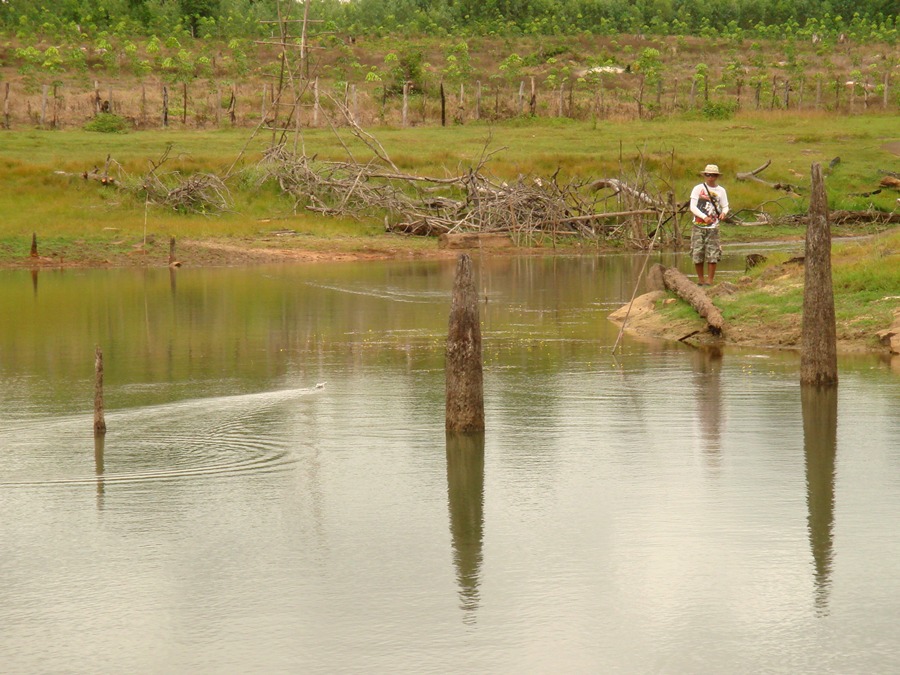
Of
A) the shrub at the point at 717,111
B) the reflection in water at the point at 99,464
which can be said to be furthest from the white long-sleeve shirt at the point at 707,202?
the shrub at the point at 717,111

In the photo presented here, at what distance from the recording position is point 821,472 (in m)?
11.2

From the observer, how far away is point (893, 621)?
25.0 feet

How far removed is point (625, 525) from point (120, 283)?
2054 centimetres

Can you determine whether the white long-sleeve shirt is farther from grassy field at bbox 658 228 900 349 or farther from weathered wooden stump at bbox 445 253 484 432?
weathered wooden stump at bbox 445 253 484 432

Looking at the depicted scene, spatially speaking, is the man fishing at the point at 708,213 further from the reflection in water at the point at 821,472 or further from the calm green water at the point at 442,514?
the reflection in water at the point at 821,472

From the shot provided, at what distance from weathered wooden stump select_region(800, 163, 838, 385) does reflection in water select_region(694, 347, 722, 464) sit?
1.14 meters

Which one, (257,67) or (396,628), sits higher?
(257,67)

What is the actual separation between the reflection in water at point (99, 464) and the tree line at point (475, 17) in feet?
197

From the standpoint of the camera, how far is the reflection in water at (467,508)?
8.48 metres

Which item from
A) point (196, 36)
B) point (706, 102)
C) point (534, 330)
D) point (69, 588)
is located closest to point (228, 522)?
point (69, 588)

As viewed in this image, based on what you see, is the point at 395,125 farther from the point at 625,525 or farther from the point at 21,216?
the point at 625,525

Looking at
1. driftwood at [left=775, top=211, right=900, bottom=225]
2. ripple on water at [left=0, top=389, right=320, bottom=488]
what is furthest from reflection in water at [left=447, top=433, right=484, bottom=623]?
driftwood at [left=775, top=211, right=900, bottom=225]

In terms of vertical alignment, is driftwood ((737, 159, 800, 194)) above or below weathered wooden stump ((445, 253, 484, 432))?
above

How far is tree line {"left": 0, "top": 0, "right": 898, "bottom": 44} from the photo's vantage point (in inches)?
2931
